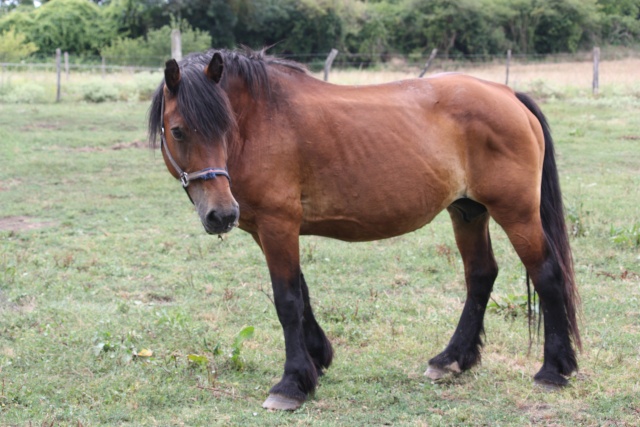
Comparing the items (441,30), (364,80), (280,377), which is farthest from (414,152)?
(441,30)

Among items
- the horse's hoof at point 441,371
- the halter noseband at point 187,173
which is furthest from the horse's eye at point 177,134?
the horse's hoof at point 441,371

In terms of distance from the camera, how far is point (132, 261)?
284 inches

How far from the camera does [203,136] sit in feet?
12.5

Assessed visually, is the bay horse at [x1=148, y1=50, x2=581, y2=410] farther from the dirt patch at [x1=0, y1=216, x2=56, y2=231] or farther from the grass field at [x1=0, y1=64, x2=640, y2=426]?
the dirt patch at [x1=0, y1=216, x2=56, y2=231]

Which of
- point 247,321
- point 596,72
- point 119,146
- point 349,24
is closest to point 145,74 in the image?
point 119,146

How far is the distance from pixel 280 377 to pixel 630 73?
23.0 m

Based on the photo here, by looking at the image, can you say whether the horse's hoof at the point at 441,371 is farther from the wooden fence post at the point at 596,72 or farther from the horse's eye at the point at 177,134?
the wooden fence post at the point at 596,72

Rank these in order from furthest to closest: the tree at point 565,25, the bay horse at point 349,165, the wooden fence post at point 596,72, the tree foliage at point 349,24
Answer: the tree at point 565,25
the tree foliage at point 349,24
the wooden fence post at point 596,72
the bay horse at point 349,165

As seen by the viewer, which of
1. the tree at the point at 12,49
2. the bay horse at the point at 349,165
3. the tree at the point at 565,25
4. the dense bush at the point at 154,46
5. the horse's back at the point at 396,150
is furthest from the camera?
the tree at the point at 565,25

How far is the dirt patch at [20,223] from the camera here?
8430 mm

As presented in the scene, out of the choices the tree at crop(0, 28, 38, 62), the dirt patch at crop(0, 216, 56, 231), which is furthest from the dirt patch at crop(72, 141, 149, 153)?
the tree at crop(0, 28, 38, 62)

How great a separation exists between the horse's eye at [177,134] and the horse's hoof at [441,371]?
2152mm

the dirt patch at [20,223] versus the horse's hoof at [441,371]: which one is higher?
the horse's hoof at [441,371]

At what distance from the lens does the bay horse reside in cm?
396
